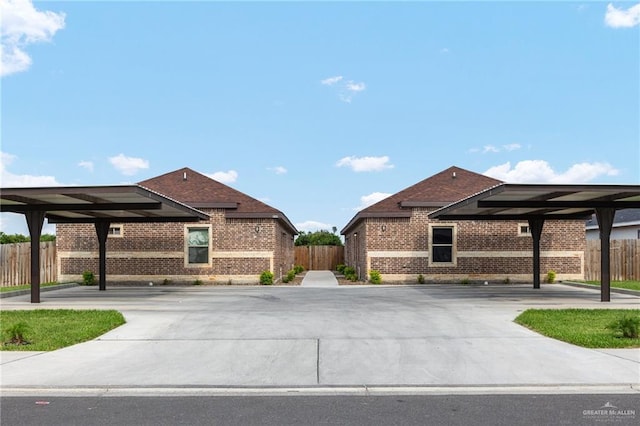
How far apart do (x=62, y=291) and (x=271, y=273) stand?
8594mm

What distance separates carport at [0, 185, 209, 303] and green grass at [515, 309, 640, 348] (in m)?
10.5

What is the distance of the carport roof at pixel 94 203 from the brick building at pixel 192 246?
2.63 metres

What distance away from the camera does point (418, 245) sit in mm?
25484

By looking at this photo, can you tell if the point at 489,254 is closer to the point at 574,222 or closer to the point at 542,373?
the point at 574,222

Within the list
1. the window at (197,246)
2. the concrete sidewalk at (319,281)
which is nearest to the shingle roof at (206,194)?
the window at (197,246)

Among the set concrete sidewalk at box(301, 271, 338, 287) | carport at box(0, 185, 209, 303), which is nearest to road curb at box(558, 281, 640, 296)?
concrete sidewalk at box(301, 271, 338, 287)

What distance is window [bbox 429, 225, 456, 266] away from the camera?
25.6 meters

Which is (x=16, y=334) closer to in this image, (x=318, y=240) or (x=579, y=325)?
(x=579, y=325)

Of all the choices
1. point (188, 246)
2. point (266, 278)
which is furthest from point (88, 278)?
point (266, 278)

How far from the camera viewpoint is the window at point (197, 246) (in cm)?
2569

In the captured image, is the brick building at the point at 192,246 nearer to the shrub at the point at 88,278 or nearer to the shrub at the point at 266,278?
the shrub at the point at 266,278

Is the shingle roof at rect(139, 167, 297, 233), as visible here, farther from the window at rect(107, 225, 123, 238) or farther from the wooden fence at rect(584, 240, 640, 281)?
the wooden fence at rect(584, 240, 640, 281)

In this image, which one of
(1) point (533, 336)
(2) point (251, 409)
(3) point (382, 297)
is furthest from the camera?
(3) point (382, 297)

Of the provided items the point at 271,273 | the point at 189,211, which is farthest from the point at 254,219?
the point at 189,211
